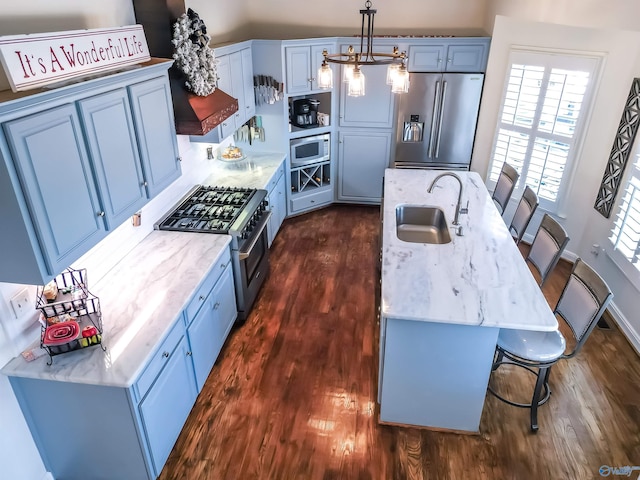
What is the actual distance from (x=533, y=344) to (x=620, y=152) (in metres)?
2.36

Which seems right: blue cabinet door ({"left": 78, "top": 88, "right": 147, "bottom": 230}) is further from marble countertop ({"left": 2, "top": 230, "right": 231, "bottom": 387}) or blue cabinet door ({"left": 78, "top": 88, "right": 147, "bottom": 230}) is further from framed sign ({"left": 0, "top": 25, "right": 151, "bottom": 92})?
marble countertop ({"left": 2, "top": 230, "right": 231, "bottom": 387})

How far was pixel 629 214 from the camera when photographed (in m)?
3.79

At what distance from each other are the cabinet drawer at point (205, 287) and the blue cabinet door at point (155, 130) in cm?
68

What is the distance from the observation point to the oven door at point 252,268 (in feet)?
12.2

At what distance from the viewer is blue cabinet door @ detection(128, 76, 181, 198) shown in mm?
2629

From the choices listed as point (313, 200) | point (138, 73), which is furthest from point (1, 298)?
point (313, 200)

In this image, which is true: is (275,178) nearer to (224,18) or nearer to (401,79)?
(224,18)

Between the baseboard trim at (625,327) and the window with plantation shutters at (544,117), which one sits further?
the window with plantation shutters at (544,117)

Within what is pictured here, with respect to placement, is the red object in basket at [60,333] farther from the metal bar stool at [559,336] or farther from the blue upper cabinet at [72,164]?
the metal bar stool at [559,336]

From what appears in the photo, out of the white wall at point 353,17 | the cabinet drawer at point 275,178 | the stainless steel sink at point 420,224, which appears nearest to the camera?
the stainless steel sink at point 420,224

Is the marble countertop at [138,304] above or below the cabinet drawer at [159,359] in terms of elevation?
above

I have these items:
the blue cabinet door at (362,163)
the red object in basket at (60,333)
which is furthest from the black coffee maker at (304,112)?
the red object in basket at (60,333)

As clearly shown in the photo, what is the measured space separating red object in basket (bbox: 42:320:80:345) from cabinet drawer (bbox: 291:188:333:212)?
3.68m

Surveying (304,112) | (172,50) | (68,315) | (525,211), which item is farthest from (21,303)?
(304,112)
